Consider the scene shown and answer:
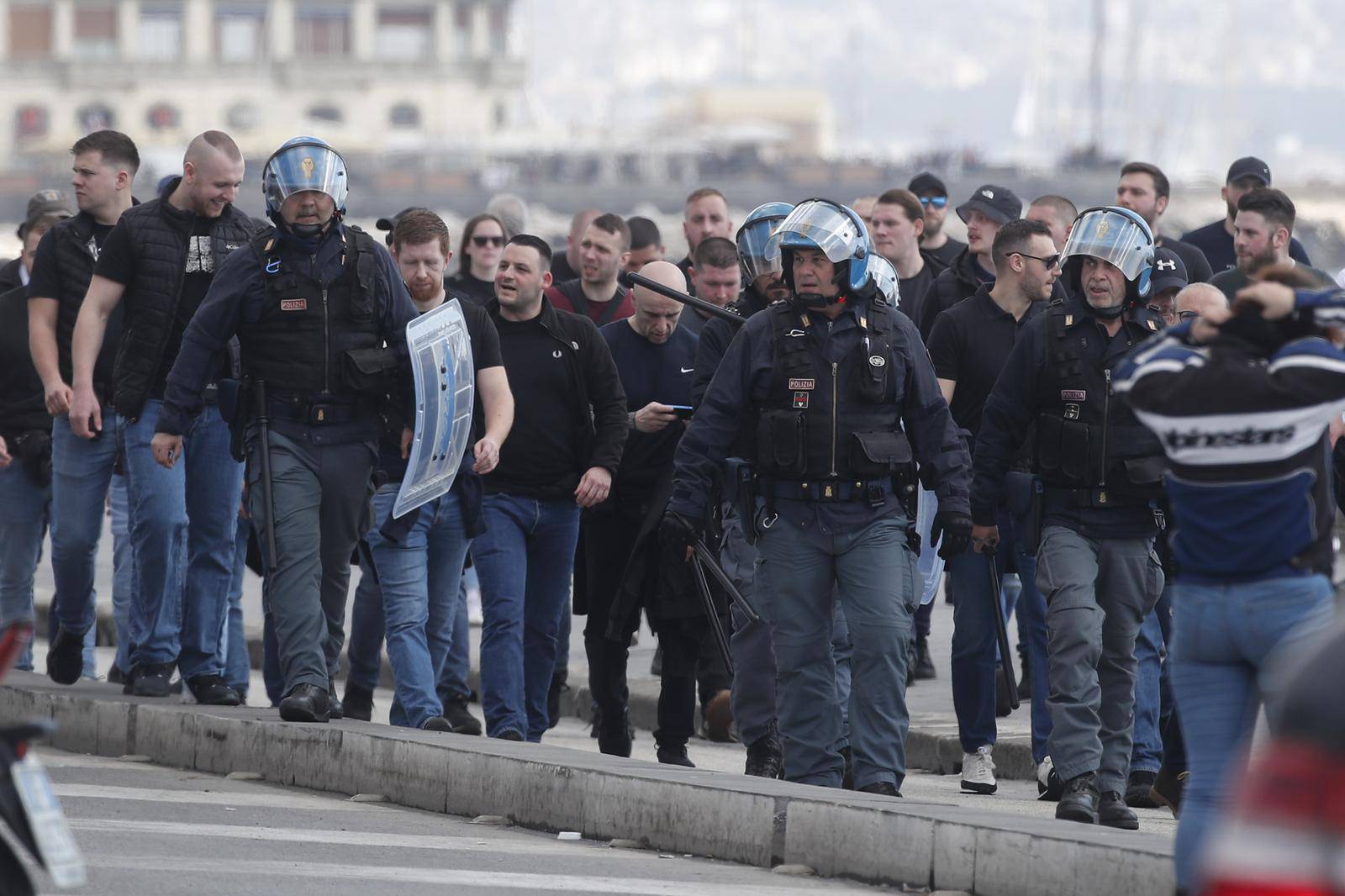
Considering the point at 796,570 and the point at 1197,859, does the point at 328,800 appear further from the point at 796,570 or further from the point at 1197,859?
the point at 1197,859

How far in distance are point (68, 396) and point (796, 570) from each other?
2.92m

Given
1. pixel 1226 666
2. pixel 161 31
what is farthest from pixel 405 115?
pixel 1226 666

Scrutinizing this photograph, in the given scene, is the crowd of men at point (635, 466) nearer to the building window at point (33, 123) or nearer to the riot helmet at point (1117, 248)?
the riot helmet at point (1117, 248)

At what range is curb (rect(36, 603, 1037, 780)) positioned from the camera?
9.55m

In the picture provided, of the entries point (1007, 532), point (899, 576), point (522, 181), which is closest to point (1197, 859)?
point (899, 576)

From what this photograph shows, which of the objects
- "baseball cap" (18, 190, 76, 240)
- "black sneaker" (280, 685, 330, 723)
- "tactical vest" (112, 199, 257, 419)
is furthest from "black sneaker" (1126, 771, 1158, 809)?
"baseball cap" (18, 190, 76, 240)

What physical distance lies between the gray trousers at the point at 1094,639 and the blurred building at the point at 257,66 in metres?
105

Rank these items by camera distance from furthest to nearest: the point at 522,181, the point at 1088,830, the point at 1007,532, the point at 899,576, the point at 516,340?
the point at 522,181 → the point at 516,340 → the point at 1007,532 → the point at 899,576 → the point at 1088,830

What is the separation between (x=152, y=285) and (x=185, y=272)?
0.41 ft

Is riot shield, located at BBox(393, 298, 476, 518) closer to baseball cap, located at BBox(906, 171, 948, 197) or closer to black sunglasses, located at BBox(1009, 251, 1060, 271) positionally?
black sunglasses, located at BBox(1009, 251, 1060, 271)

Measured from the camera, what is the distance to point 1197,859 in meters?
5.29

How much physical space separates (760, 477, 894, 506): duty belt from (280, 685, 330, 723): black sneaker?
1.84 metres

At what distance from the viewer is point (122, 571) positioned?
9875 millimetres

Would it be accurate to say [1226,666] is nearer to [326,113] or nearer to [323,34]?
[326,113]
